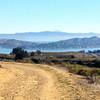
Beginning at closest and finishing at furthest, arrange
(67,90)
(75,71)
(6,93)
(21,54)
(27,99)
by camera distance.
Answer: (27,99), (6,93), (67,90), (75,71), (21,54)

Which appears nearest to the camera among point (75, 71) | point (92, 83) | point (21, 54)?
point (92, 83)

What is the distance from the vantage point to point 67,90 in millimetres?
23375

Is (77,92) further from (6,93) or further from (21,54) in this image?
(21,54)

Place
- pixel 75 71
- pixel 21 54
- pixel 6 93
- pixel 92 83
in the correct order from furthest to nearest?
pixel 21 54 < pixel 75 71 < pixel 92 83 < pixel 6 93

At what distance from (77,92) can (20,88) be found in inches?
140

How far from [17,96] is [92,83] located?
9.29 metres

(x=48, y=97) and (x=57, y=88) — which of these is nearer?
(x=48, y=97)

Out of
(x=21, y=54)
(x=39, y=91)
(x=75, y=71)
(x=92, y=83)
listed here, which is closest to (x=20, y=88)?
(x=39, y=91)

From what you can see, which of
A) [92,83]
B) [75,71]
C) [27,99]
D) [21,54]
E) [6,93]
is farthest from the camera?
[21,54]

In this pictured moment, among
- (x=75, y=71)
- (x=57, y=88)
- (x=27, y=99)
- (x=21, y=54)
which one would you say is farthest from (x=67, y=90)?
(x=21, y=54)

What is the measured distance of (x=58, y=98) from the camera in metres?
19.7

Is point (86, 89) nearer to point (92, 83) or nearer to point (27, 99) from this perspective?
point (92, 83)

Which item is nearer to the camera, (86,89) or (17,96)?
(17,96)

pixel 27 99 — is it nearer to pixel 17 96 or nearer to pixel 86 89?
pixel 17 96
